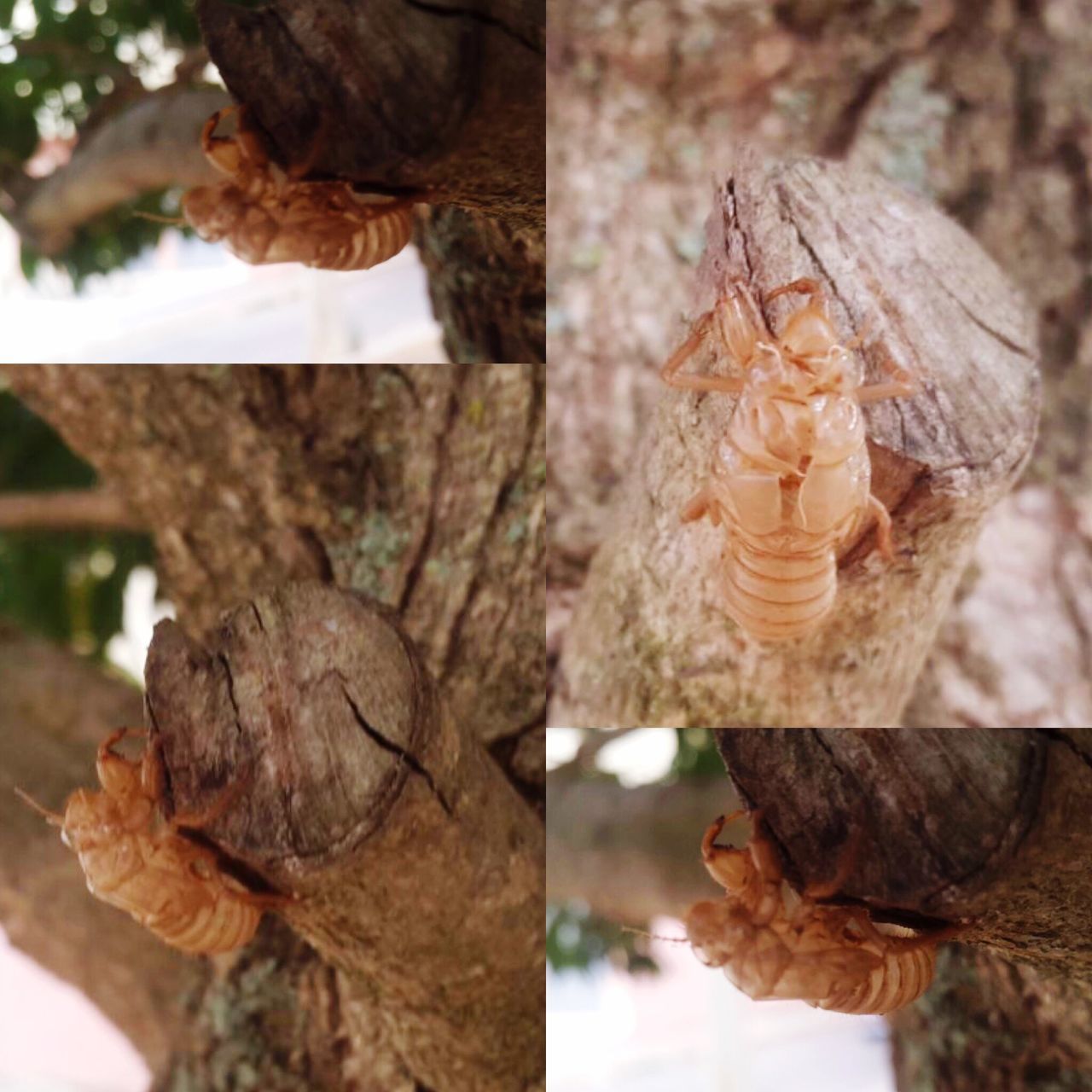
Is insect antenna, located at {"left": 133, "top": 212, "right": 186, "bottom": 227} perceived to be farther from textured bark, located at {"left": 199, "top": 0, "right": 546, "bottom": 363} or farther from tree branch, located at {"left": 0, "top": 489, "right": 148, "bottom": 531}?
tree branch, located at {"left": 0, "top": 489, "right": 148, "bottom": 531}

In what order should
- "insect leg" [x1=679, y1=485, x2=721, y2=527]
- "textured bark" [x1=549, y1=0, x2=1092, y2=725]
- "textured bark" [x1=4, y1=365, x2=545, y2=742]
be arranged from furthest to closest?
"textured bark" [x1=549, y1=0, x2=1092, y2=725], "textured bark" [x1=4, y1=365, x2=545, y2=742], "insect leg" [x1=679, y1=485, x2=721, y2=527]

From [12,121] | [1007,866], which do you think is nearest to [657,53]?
[12,121]

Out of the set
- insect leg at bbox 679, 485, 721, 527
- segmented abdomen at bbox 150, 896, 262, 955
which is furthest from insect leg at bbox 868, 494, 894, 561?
segmented abdomen at bbox 150, 896, 262, 955

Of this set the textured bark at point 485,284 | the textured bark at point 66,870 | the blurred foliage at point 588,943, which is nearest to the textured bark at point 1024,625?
the blurred foliage at point 588,943

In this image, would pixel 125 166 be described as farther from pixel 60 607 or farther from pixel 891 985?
pixel 891 985

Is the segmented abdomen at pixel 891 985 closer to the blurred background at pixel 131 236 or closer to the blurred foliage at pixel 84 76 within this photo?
the blurred background at pixel 131 236

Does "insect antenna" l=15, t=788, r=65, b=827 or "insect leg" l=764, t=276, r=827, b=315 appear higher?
"insect leg" l=764, t=276, r=827, b=315

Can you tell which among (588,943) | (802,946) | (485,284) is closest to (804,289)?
(485,284)
